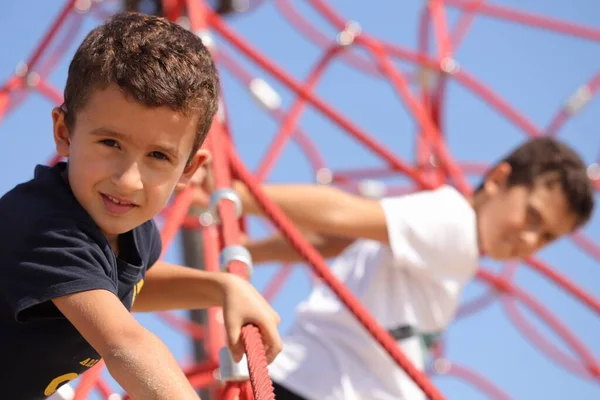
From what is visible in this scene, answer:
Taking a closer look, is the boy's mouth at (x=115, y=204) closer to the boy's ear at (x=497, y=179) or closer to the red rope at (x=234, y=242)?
the red rope at (x=234, y=242)

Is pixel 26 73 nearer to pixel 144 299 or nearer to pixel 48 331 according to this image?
pixel 144 299

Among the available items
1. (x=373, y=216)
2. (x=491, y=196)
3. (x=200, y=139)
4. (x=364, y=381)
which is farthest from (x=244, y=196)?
(x=200, y=139)

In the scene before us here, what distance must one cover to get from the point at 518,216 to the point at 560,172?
15cm

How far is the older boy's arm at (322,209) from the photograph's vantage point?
157 centimetres

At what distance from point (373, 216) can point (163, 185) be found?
0.69 metres

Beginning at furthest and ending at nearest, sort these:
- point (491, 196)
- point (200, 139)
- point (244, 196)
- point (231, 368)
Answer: point (491, 196), point (244, 196), point (231, 368), point (200, 139)

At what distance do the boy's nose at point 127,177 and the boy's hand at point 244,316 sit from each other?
0.61ft

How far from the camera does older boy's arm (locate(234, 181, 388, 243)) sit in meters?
1.57

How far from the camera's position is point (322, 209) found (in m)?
1.57

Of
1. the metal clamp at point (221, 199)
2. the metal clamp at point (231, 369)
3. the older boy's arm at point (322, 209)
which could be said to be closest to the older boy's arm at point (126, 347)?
the metal clamp at point (231, 369)

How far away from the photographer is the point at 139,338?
2.90 ft

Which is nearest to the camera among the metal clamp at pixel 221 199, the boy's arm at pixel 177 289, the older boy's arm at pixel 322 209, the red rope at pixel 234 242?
the red rope at pixel 234 242

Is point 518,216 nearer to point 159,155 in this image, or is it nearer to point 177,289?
point 177,289

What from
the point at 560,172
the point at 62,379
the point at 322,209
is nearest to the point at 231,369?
the point at 62,379
